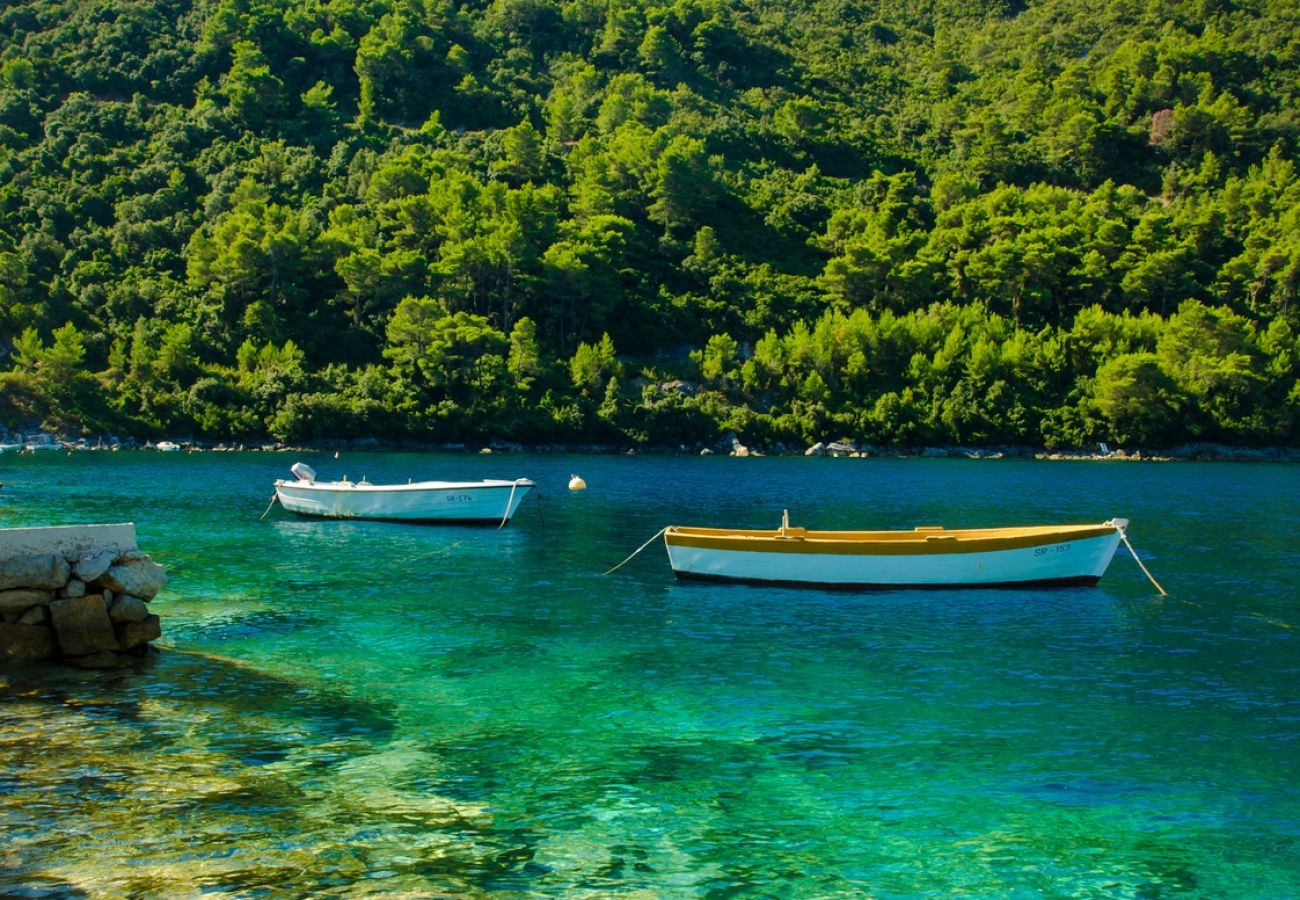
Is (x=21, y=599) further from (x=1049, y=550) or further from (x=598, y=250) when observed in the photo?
(x=598, y=250)

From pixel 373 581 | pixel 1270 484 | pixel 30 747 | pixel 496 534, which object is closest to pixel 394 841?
pixel 30 747

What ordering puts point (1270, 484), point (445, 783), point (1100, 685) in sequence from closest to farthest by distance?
point (445, 783) < point (1100, 685) < point (1270, 484)

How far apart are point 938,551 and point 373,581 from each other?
1580 cm

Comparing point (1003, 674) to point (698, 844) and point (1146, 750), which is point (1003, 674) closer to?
point (1146, 750)

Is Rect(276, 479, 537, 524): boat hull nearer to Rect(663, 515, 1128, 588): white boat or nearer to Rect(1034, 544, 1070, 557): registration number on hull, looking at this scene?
Rect(663, 515, 1128, 588): white boat

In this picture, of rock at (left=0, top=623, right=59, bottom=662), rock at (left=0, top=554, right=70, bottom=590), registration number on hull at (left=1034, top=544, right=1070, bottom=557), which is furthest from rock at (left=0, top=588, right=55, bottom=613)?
registration number on hull at (left=1034, top=544, right=1070, bottom=557)

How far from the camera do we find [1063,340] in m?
114

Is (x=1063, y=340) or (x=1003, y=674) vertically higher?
(x=1063, y=340)

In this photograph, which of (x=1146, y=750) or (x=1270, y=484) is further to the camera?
(x=1270, y=484)

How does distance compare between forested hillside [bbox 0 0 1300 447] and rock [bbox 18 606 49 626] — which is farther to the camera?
forested hillside [bbox 0 0 1300 447]

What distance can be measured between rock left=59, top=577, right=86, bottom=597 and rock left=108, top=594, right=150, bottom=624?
65 cm

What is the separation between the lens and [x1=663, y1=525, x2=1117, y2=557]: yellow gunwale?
27547 millimetres

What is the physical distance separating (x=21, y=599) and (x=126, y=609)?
167 centimetres

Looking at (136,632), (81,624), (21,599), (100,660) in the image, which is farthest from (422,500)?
(21,599)
